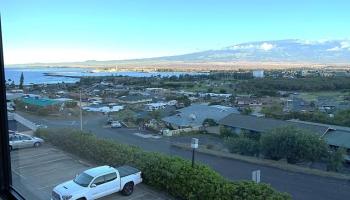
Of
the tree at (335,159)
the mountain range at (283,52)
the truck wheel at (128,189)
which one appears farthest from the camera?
the truck wheel at (128,189)

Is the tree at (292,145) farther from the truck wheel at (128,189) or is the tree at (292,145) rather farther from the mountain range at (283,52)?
the truck wheel at (128,189)

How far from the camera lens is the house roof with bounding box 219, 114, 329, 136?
8.04 feet

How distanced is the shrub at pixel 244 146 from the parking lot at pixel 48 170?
687 millimetres

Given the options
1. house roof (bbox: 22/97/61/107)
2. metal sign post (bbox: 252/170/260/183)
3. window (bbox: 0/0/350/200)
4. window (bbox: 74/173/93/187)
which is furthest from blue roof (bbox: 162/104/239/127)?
house roof (bbox: 22/97/61/107)

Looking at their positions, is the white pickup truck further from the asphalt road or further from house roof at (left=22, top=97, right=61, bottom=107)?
house roof at (left=22, top=97, right=61, bottom=107)

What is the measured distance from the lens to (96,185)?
273cm

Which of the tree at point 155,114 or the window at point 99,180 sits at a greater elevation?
the tree at point 155,114

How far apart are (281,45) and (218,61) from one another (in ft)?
1.43

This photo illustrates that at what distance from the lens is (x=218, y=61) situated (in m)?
2.60

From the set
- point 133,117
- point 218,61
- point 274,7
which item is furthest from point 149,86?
point 274,7

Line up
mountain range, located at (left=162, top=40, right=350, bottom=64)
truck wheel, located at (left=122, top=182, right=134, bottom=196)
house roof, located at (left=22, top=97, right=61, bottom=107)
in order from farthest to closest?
house roof, located at (left=22, top=97, right=61, bottom=107)
truck wheel, located at (left=122, top=182, right=134, bottom=196)
mountain range, located at (left=162, top=40, right=350, bottom=64)

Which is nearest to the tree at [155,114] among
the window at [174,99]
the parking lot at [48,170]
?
the window at [174,99]

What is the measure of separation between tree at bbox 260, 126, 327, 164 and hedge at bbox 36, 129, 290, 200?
51cm

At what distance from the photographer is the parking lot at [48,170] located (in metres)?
2.68
